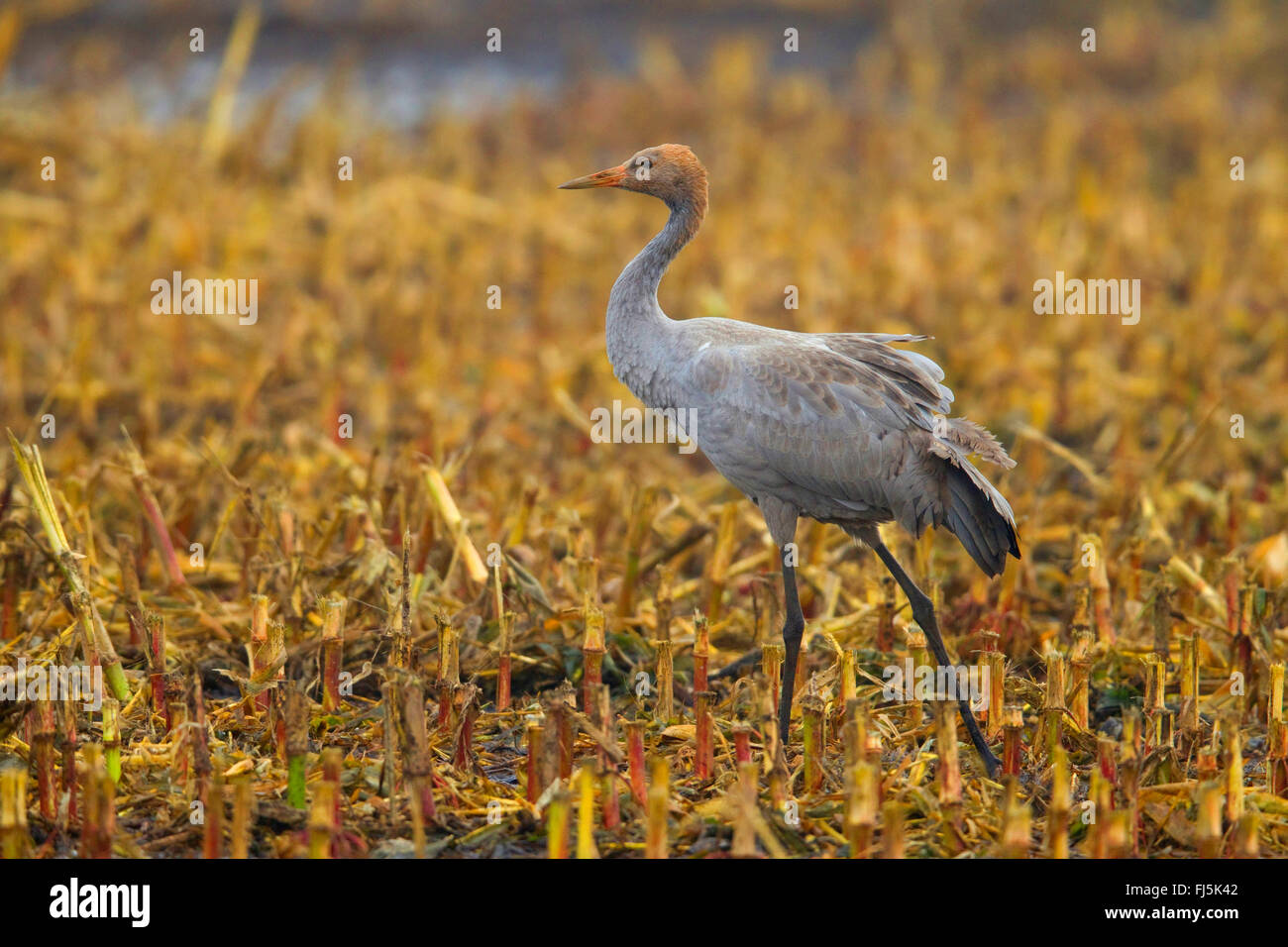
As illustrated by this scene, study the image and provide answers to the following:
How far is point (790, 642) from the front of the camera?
568 centimetres

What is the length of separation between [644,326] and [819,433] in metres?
0.80

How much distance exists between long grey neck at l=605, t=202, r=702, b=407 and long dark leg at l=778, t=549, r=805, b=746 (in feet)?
2.61

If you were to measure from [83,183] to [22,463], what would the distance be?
7336 millimetres

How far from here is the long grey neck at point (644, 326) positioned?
578cm

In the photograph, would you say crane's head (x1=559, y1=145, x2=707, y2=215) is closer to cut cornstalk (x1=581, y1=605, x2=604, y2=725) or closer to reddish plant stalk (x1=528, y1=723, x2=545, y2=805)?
cut cornstalk (x1=581, y1=605, x2=604, y2=725)

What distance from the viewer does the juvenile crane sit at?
5559 millimetres

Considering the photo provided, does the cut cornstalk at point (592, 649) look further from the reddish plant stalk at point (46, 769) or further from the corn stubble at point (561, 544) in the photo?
the reddish plant stalk at point (46, 769)

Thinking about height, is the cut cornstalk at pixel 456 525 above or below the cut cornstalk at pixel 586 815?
above

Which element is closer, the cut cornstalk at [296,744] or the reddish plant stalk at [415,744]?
the reddish plant stalk at [415,744]

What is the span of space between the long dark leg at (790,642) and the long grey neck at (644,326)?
2.61 feet

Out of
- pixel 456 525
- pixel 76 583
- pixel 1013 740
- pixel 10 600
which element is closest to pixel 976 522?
pixel 1013 740

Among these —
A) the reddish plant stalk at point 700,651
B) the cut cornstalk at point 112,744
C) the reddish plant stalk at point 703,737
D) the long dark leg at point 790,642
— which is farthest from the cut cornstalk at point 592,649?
the cut cornstalk at point 112,744

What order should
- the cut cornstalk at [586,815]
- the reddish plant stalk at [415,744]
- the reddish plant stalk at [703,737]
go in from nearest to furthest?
the cut cornstalk at [586,815] < the reddish plant stalk at [415,744] < the reddish plant stalk at [703,737]
